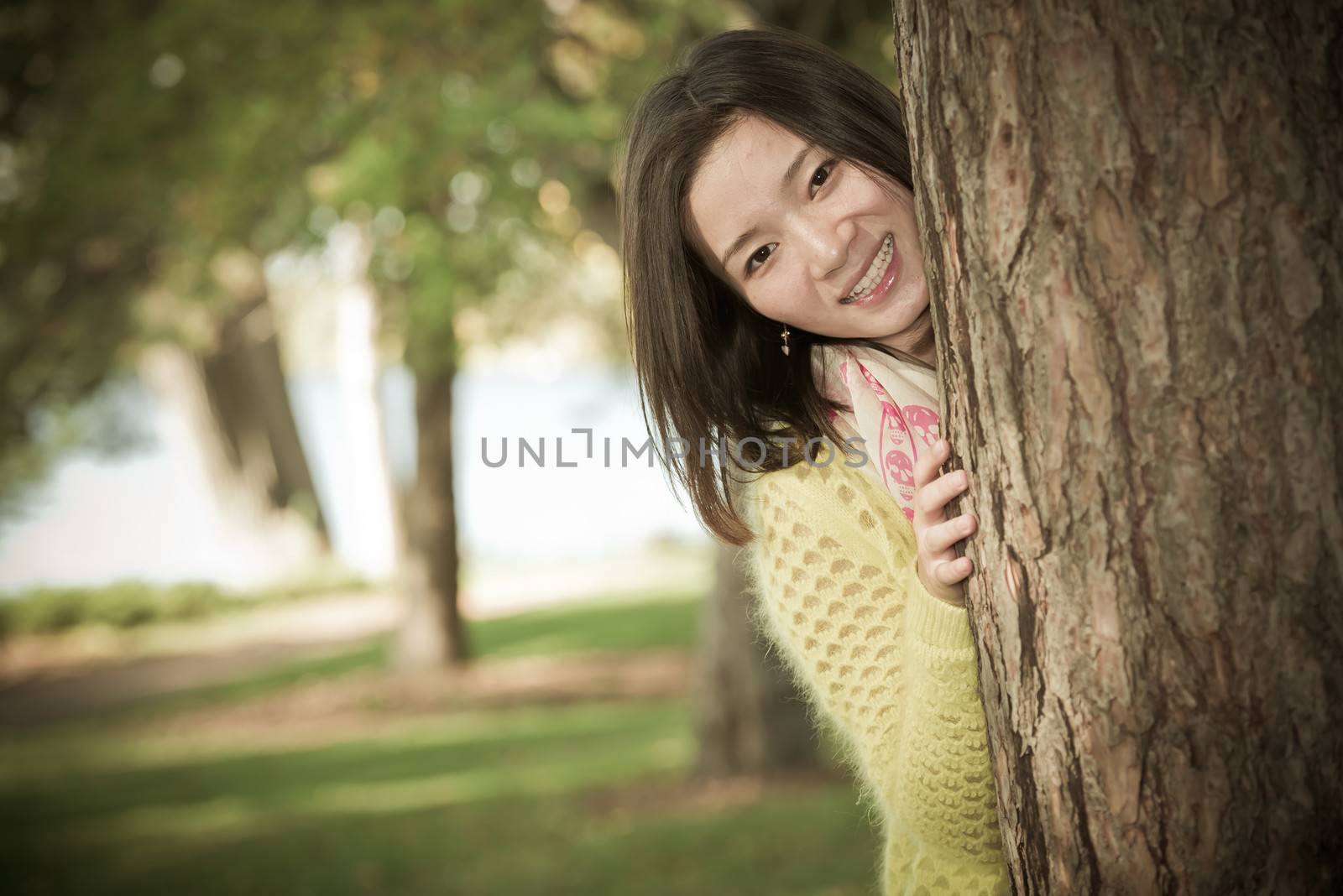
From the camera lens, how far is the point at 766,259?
1909 millimetres

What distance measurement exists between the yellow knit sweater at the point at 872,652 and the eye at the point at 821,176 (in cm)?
48

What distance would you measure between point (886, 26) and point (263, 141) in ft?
11.7

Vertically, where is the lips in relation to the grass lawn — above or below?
above

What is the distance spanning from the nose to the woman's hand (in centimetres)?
41

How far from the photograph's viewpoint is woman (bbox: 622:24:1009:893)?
1.83 meters

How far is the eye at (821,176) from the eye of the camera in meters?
1.86

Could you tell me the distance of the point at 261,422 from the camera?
18266mm

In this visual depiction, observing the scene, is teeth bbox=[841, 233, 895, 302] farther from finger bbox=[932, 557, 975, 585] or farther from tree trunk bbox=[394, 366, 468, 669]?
tree trunk bbox=[394, 366, 468, 669]

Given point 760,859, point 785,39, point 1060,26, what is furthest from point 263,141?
point 1060,26

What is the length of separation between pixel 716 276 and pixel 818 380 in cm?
26

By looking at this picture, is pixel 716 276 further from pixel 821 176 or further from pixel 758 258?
pixel 821 176

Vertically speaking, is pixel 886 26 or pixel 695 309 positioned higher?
pixel 886 26

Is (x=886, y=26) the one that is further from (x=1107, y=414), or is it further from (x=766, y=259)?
(x=1107, y=414)

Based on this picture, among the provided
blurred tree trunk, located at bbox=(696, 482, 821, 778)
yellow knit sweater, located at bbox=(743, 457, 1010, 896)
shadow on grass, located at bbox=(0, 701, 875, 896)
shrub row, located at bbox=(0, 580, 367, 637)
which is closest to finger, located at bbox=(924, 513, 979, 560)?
yellow knit sweater, located at bbox=(743, 457, 1010, 896)
